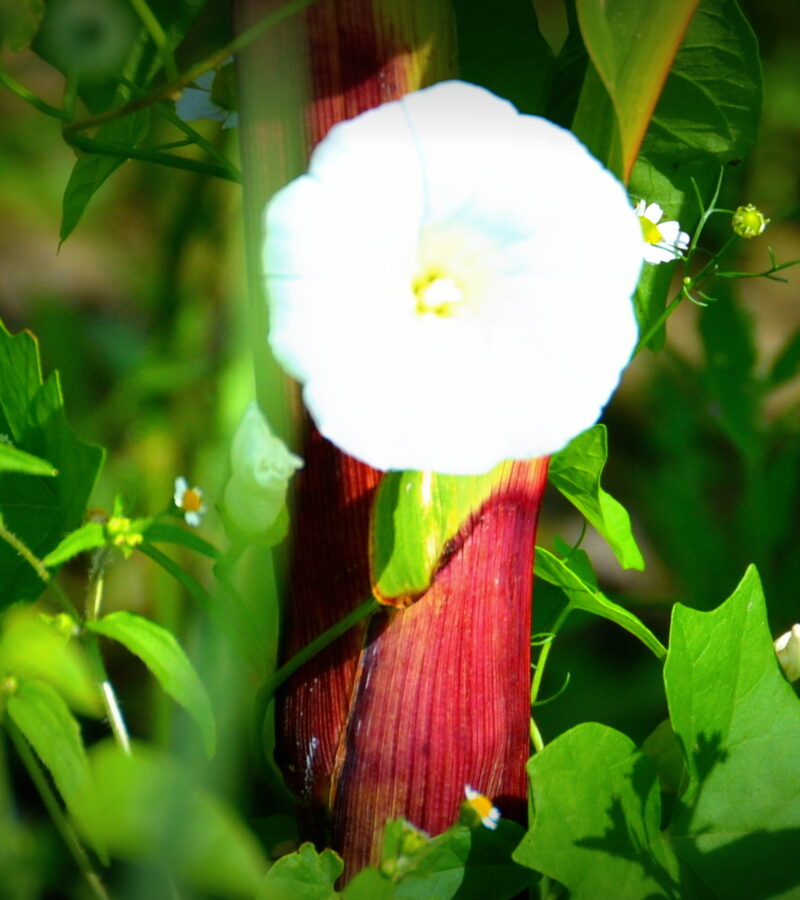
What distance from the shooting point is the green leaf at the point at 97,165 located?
450 mm

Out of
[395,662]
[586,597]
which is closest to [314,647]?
[395,662]

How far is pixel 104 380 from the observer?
91 cm

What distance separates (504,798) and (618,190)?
0.26 meters

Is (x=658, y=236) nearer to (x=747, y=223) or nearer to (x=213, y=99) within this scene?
(x=747, y=223)

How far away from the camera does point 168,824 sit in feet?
0.92

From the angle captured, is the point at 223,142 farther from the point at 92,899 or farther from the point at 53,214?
the point at 53,214

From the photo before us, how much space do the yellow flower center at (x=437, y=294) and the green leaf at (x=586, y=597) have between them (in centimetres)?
15

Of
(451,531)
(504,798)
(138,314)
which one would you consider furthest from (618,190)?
(138,314)

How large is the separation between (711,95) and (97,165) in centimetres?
29

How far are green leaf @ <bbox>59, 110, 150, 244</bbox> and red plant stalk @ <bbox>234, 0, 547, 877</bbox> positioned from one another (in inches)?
6.4

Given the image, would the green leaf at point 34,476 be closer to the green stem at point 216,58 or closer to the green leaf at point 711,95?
the green stem at point 216,58

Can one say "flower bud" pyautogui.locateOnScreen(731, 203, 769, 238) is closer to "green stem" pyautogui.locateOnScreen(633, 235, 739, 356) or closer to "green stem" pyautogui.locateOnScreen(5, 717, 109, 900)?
"green stem" pyautogui.locateOnScreen(633, 235, 739, 356)

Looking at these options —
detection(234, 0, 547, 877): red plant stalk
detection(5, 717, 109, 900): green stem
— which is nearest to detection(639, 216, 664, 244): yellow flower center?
detection(234, 0, 547, 877): red plant stalk

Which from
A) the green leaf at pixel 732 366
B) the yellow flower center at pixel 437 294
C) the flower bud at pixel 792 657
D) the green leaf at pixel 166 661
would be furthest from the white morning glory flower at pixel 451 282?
the green leaf at pixel 732 366
